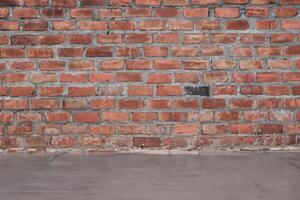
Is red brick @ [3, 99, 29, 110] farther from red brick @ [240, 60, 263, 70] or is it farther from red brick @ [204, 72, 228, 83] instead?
red brick @ [240, 60, 263, 70]

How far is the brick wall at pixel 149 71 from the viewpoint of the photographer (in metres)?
3.14

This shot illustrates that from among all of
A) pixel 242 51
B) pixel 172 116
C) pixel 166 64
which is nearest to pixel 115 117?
pixel 172 116

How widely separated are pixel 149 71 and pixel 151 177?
91 cm

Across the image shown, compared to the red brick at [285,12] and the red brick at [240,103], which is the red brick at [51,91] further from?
the red brick at [285,12]

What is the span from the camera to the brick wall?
3143 millimetres

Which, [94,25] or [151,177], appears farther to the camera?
[94,25]

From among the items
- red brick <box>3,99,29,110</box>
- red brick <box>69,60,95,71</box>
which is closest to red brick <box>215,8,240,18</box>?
red brick <box>69,60,95,71</box>

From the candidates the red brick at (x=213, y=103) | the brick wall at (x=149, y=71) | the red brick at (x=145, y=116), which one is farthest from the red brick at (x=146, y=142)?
the red brick at (x=213, y=103)

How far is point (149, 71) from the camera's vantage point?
10.3 feet

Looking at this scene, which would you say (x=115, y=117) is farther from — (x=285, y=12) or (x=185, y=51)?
(x=285, y=12)

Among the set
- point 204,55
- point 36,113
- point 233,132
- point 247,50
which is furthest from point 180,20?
point 36,113

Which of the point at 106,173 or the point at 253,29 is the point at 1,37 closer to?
the point at 106,173

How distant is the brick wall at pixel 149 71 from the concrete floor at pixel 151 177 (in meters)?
0.20

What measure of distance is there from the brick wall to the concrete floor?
0.64 feet
